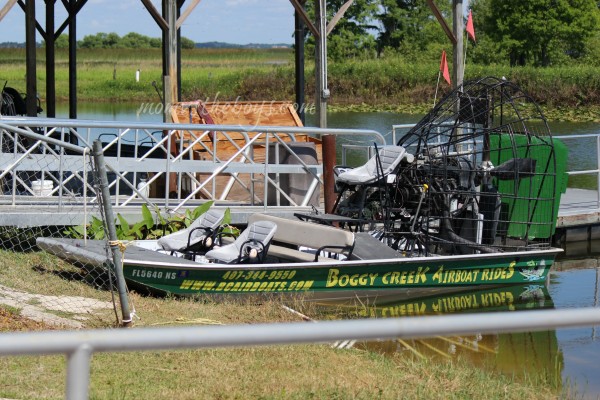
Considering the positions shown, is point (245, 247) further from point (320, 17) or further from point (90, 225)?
point (320, 17)

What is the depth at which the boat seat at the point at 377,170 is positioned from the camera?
12320 millimetres

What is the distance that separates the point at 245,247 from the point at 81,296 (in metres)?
2.06

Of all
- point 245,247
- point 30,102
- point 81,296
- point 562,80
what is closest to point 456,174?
point 245,247

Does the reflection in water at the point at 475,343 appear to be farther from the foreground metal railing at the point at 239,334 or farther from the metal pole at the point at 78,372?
the metal pole at the point at 78,372

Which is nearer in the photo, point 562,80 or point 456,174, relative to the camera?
point 456,174

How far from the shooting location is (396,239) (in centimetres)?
1272

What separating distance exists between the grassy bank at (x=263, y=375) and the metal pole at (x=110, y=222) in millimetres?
406

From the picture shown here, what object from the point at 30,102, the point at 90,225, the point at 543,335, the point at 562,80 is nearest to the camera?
the point at 543,335

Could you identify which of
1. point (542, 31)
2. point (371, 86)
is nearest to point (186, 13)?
point (371, 86)

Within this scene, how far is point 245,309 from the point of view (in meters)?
10.3

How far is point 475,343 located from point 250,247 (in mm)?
2849

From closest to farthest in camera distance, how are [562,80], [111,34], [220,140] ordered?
[220,140] → [562,80] → [111,34]

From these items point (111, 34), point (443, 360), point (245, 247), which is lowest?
point (443, 360)

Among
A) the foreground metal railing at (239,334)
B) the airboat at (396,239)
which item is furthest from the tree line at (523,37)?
the foreground metal railing at (239,334)
